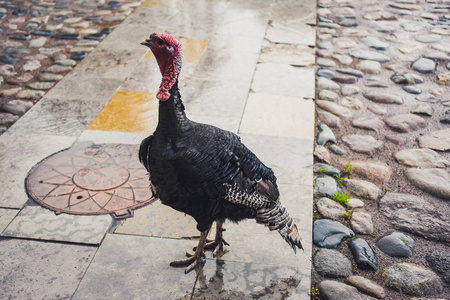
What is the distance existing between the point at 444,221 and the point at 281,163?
6.00 feet

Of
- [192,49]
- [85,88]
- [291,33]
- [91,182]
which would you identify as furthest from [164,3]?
[91,182]

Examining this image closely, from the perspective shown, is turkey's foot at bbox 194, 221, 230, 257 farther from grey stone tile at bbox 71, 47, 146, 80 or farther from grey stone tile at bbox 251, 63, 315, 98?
grey stone tile at bbox 71, 47, 146, 80

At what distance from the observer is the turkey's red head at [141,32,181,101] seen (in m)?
3.45

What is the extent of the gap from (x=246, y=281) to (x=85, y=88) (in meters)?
4.38

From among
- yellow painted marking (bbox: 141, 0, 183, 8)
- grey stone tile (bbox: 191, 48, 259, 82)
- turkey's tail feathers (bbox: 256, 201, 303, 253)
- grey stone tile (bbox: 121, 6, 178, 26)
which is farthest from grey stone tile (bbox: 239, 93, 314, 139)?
yellow painted marking (bbox: 141, 0, 183, 8)

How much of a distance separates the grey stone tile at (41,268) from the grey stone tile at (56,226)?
0.09 metres

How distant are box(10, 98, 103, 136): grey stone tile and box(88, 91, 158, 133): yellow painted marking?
16 cm

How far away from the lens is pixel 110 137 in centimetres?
592

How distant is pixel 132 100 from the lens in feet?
22.5

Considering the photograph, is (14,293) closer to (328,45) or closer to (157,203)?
(157,203)

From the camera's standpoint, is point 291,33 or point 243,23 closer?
point 291,33

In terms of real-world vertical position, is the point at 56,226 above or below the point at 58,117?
below

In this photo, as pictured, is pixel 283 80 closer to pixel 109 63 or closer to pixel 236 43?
pixel 236 43

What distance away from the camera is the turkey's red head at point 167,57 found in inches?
136
